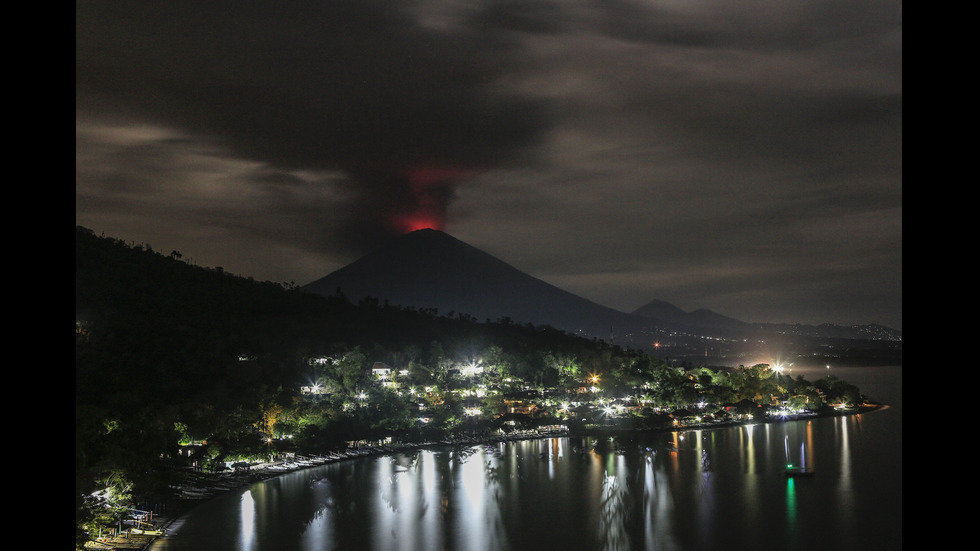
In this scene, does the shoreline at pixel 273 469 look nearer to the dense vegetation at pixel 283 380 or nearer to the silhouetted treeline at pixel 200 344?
the dense vegetation at pixel 283 380

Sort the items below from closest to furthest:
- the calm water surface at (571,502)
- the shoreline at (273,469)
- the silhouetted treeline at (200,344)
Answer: the shoreline at (273,469) → the calm water surface at (571,502) → the silhouetted treeline at (200,344)

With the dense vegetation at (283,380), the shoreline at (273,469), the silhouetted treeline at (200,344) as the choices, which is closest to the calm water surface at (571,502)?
the shoreline at (273,469)

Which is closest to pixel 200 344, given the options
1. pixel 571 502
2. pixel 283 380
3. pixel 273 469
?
pixel 283 380

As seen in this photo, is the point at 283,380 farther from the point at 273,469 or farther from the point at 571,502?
the point at 571,502

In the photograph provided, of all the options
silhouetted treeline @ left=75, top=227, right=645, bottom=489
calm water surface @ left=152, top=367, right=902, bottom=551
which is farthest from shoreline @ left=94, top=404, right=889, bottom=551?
silhouetted treeline @ left=75, top=227, right=645, bottom=489

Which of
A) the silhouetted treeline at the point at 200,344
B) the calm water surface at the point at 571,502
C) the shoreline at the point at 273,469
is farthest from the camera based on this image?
the silhouetted treeline at the point at 200,344
